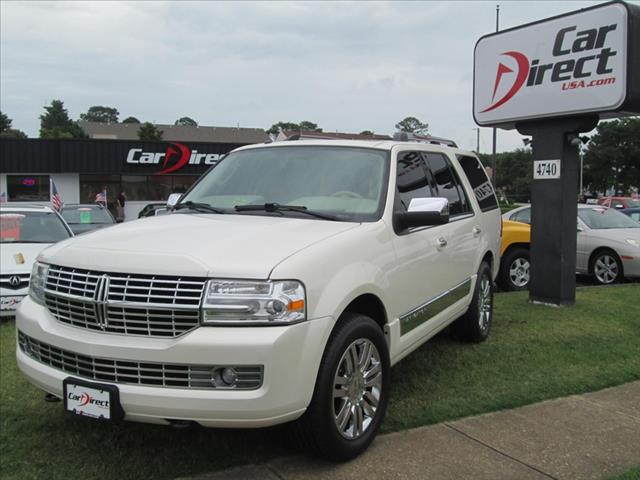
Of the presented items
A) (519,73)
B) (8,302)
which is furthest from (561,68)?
(8,302)

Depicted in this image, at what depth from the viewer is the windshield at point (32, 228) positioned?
331 inches

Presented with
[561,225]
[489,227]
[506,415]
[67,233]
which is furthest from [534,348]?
[67,233]

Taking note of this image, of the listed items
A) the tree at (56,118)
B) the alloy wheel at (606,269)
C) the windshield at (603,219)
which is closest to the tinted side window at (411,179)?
the alloy wheel at (606,269)

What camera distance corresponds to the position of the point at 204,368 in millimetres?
2826

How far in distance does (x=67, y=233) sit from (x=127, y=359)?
21.9 ft

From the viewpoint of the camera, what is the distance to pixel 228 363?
279cm

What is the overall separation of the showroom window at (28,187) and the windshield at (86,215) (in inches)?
634

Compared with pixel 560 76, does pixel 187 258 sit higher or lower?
lower

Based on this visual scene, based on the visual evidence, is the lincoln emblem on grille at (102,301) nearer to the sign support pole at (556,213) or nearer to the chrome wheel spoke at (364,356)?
the chrome wheel spoke at (364,356)

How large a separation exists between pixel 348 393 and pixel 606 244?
8.74m

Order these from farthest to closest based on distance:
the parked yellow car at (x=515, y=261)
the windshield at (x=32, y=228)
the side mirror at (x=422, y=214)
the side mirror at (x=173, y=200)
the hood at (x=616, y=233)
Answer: the hood at (x=616, y=233)
the parked yellow car at (x=515, y=261)
the windshield at (x=32, y=228)
the side mirror at (x=173, y=200)
the side mirror at (x=422, y=214)

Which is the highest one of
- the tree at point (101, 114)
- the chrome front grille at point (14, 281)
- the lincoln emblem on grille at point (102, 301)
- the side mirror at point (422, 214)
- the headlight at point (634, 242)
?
the tree at point (101, 114)

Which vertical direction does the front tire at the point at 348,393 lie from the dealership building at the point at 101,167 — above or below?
below

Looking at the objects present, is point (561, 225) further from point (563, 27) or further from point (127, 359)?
point (127, 359)
